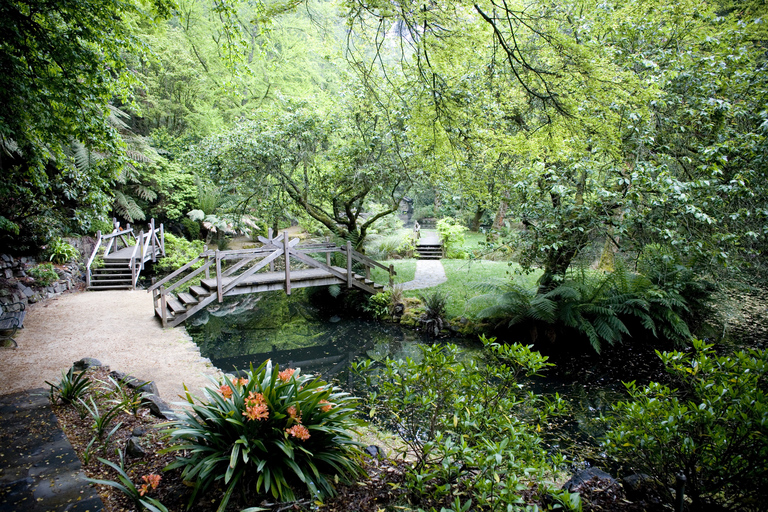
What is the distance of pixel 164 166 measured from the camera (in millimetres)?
15648

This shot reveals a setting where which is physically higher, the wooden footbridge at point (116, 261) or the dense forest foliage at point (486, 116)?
the dense forest foliage at point (486, 116)

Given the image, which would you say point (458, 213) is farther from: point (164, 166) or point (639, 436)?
point (639, 436)

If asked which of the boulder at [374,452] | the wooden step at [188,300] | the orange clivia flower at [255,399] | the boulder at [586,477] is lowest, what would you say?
the boulder at [586,477]

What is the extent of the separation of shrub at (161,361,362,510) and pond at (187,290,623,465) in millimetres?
2627

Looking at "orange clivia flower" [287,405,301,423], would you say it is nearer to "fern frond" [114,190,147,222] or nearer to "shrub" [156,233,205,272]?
"shrub" [156,233,205,272]

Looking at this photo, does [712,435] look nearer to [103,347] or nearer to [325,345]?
[325,345]

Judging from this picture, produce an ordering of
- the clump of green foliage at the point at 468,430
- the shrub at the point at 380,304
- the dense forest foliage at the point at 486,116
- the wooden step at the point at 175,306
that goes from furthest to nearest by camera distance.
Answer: the shrub at the point at 380,304 → the wooden step at the point at 175,306 → the dense forest foliage at the point at 486,116 → the clump of green foliage at the point at 468,430

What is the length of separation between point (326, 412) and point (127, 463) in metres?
1.52

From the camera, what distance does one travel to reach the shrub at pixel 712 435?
179 centimetres

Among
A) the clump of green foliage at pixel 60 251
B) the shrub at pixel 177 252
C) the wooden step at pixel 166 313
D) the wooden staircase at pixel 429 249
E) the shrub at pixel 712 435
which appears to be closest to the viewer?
the shrub at pixel 712 435

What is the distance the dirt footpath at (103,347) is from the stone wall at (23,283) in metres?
0.29

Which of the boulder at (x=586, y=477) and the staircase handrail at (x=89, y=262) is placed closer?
the boulder at (x=586, y=477)

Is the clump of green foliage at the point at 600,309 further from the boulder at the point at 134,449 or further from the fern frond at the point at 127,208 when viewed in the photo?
the fern frond at the point at 127,208

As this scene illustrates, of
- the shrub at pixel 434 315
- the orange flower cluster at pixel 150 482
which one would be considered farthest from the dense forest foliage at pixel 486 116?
the orange flower cluster at pixel 150 482
